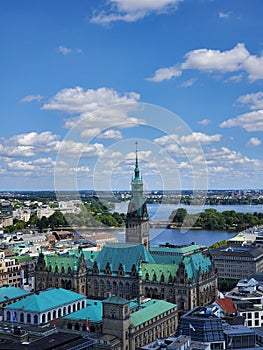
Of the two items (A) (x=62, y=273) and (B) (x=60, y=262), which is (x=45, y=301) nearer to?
(A) (x=62, y=273)

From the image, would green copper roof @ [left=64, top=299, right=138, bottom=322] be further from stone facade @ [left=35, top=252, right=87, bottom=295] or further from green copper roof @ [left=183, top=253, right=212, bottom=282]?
stone facade @ [left=35, top=252, right=87, bottom=295]

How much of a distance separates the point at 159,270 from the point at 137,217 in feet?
29.3

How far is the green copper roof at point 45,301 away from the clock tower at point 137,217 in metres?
14.6

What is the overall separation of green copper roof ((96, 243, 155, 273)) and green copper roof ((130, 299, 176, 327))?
9738 mm

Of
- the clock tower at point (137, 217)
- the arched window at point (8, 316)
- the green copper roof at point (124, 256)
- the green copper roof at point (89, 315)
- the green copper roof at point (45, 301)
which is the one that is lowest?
the arched window at point (8, 316)

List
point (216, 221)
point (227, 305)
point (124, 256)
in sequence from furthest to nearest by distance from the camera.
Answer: point (216, 221), point (124, 256), point (227, 305)

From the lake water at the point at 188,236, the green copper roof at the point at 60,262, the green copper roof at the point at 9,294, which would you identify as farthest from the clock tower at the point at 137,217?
the lake water at the point at 188,236

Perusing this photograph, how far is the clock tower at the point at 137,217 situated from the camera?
2579 inches

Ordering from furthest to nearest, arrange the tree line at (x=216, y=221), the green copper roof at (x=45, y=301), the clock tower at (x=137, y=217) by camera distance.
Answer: the tree line at (x=216, y=221)
the clock tower at (x=137, y=217)
the green copper roof at (x=45, y=301)

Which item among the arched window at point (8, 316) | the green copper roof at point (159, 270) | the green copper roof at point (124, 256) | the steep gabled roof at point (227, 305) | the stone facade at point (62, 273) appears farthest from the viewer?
the stone facade at point (62, 273)

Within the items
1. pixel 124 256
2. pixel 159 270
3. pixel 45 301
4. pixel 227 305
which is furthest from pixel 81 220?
pixel 45 301

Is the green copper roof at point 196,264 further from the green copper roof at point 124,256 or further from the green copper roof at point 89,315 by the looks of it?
the green copper roof at point 89,315

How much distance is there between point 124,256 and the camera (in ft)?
204

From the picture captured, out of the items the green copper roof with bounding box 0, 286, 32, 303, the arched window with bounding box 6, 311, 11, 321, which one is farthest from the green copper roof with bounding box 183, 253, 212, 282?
the arched window with bounding box 6, 311, 11, 321
